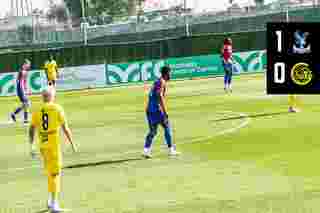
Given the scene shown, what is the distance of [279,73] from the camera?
25.9ft

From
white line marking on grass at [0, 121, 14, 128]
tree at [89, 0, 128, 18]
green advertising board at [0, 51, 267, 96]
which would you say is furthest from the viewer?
tree at [89, 0, 128, 18]

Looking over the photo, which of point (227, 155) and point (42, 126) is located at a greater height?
point (42, 126)

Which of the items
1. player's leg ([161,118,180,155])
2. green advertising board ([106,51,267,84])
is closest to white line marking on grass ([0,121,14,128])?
player's leg ([161,118,180,155])

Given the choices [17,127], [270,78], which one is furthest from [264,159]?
[17,127]

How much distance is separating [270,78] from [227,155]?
34.5ft

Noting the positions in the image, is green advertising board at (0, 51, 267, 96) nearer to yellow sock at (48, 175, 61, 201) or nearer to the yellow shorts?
the yellow shorts

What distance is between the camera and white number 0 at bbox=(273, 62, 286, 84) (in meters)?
7.81

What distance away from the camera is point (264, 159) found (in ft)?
57.5

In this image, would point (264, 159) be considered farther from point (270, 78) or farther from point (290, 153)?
point (270, 78)

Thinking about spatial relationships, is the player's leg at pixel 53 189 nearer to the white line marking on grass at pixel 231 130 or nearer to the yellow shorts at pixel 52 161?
the yellow shorts at pixel 52 161

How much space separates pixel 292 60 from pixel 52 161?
247 inches

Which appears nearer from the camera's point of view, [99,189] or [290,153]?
[99,189]

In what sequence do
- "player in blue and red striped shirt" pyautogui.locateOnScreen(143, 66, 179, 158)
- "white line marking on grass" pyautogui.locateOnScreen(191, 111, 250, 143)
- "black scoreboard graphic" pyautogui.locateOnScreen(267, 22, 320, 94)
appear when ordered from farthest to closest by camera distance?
1. "white line marking on grass" pyautogui.locateOnScreen(191, 111, 250, 143)
2. "player in blue and red striped shirt" pyautogui.locateOnScreen(143, 66, 179, 158)
3. "black scoreboard graphic" pyautogui.locateOnScreen(267, 22, 320, 94)

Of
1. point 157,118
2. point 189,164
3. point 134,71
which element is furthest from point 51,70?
point 189,164
